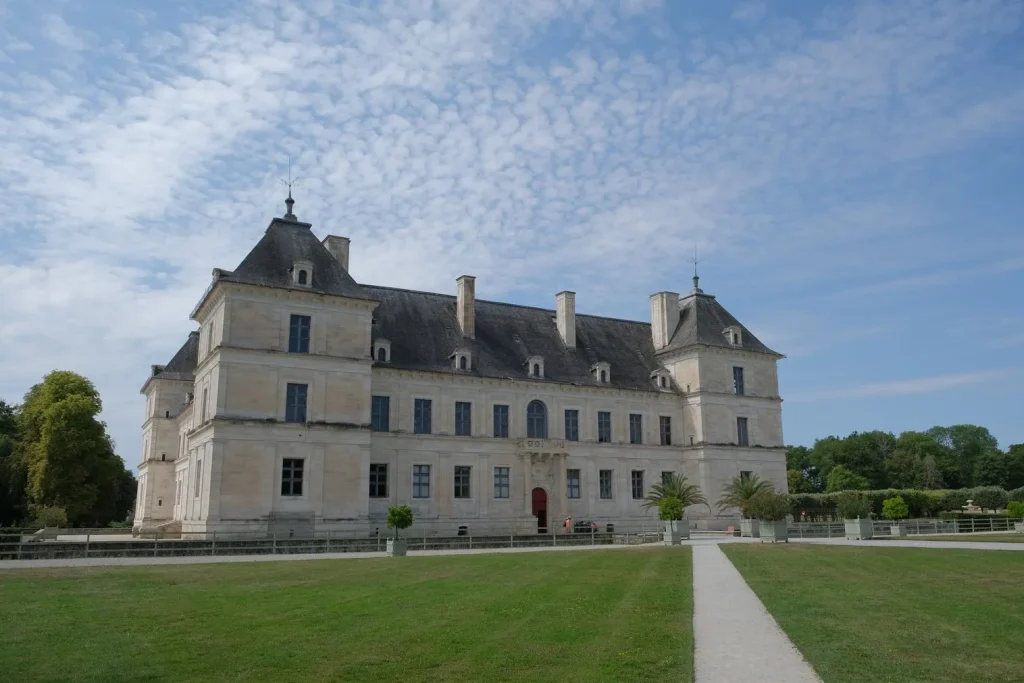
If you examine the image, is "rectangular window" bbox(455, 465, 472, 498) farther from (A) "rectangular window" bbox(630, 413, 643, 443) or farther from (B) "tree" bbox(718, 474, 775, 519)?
(B) "tree" bbox(718, 474, 775, 519)

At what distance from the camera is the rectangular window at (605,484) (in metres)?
44.2

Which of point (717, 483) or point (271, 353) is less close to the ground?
point (271, 353)

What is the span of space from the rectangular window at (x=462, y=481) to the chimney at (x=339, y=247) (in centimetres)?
1174

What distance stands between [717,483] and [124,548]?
31775 millimetres

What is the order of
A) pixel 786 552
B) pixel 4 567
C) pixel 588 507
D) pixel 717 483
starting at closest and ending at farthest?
pixel 4 567
pixel 786 552
pixel 588 507
pixel 717 483

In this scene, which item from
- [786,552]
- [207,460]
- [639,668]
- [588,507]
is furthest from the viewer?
[588,507]

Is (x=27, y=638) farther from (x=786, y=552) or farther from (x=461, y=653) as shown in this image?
(x=786, y=552)

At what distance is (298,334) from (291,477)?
6181 mm

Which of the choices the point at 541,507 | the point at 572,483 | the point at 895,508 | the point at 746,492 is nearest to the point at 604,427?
the point at 572,483

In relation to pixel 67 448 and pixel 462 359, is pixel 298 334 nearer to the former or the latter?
pixel 462 359

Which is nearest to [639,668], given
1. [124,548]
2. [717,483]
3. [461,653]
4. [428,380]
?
[461,653]

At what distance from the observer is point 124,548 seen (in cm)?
2553

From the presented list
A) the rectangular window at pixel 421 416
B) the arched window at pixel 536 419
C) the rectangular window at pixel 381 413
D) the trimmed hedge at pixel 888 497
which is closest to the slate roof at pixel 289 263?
the rectangular window at pixel 381 413

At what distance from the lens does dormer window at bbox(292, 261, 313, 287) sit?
35344 millimetres
